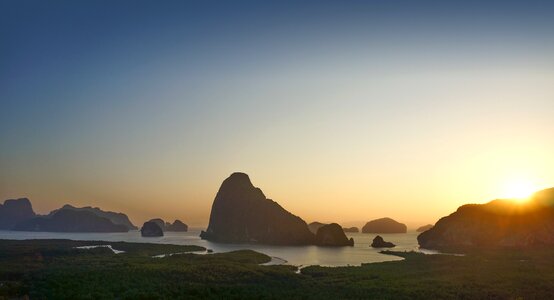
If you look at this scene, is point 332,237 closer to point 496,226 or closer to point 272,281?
point 496,226

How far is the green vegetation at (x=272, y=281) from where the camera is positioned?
2039 inches

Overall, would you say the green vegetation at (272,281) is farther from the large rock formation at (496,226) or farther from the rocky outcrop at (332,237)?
the rocky outcrop at (332,237)

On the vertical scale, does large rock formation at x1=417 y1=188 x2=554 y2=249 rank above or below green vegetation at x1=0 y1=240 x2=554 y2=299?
above

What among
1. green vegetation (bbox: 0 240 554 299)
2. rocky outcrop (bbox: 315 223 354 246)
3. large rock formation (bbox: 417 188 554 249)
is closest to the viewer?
green vegetation (bbox: 0 240 554 299)

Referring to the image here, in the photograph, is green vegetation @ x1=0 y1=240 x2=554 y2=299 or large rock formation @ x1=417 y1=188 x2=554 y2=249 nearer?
green vegetation @ x1=0 y1=240 x2=554 y2=299

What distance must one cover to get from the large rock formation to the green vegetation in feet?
184

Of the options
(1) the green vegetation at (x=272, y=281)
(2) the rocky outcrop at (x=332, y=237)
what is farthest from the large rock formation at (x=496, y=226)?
(1) the green vegetation at (x=272, y=281)

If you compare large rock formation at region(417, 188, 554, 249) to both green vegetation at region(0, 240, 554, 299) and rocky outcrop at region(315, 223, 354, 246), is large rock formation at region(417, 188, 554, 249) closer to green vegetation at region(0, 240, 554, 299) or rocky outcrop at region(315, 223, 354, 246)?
rocky outcrop at region(315, 223, 354, 246)

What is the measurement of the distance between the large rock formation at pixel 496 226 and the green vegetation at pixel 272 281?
56108 mm

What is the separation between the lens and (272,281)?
6322 centimetres

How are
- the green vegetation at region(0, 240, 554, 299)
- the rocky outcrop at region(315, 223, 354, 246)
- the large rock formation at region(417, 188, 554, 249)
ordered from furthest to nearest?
the rocky outcrop at region(315, 223, 354, 246)
the large rock formation at region(417, 188, 554, 249)
the green vegetation at region(0, 240, 554, 299)

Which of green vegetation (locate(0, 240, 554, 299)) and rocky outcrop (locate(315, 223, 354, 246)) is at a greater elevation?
rocky outcrop (locate(315, 223, 354, 246))

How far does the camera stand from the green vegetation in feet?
170

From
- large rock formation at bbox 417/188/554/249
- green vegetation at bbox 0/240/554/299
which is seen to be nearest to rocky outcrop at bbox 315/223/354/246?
large rock formation at bbox 417/188/554/249
